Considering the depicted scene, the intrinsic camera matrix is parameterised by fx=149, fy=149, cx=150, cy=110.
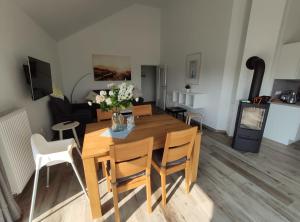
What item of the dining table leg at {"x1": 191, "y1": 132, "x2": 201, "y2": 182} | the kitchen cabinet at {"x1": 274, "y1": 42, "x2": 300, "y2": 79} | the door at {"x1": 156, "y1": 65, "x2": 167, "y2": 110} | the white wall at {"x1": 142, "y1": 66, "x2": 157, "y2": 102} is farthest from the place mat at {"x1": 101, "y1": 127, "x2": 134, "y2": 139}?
the white wall at {"x1": 142, "y1": 66, "x2": 157, "y2": 102}

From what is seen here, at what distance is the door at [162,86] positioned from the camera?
5.79m

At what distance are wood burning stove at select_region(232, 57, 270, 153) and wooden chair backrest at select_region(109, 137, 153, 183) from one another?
2.19m

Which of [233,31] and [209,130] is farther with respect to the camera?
[209,130]

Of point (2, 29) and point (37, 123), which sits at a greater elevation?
→ point (2, 29)

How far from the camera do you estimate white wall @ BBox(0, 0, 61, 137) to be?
5.65 feet

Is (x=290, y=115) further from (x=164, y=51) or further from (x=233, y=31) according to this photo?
(x=164, y=51)

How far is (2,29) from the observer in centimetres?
173

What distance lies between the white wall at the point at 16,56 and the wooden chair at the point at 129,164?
4.76ft

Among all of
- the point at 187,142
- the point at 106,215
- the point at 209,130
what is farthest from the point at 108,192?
the point at 209,130

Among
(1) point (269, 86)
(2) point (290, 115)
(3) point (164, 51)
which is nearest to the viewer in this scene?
(2) point (290, 115)

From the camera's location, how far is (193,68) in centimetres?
426

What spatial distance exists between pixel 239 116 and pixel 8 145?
3346 millimetres

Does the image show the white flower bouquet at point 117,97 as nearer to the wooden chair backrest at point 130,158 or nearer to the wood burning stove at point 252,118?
the wooden chair backrest at point 130,158

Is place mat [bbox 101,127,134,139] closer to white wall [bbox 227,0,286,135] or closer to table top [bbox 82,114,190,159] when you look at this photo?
table top [bbox 82,114,190,159]
